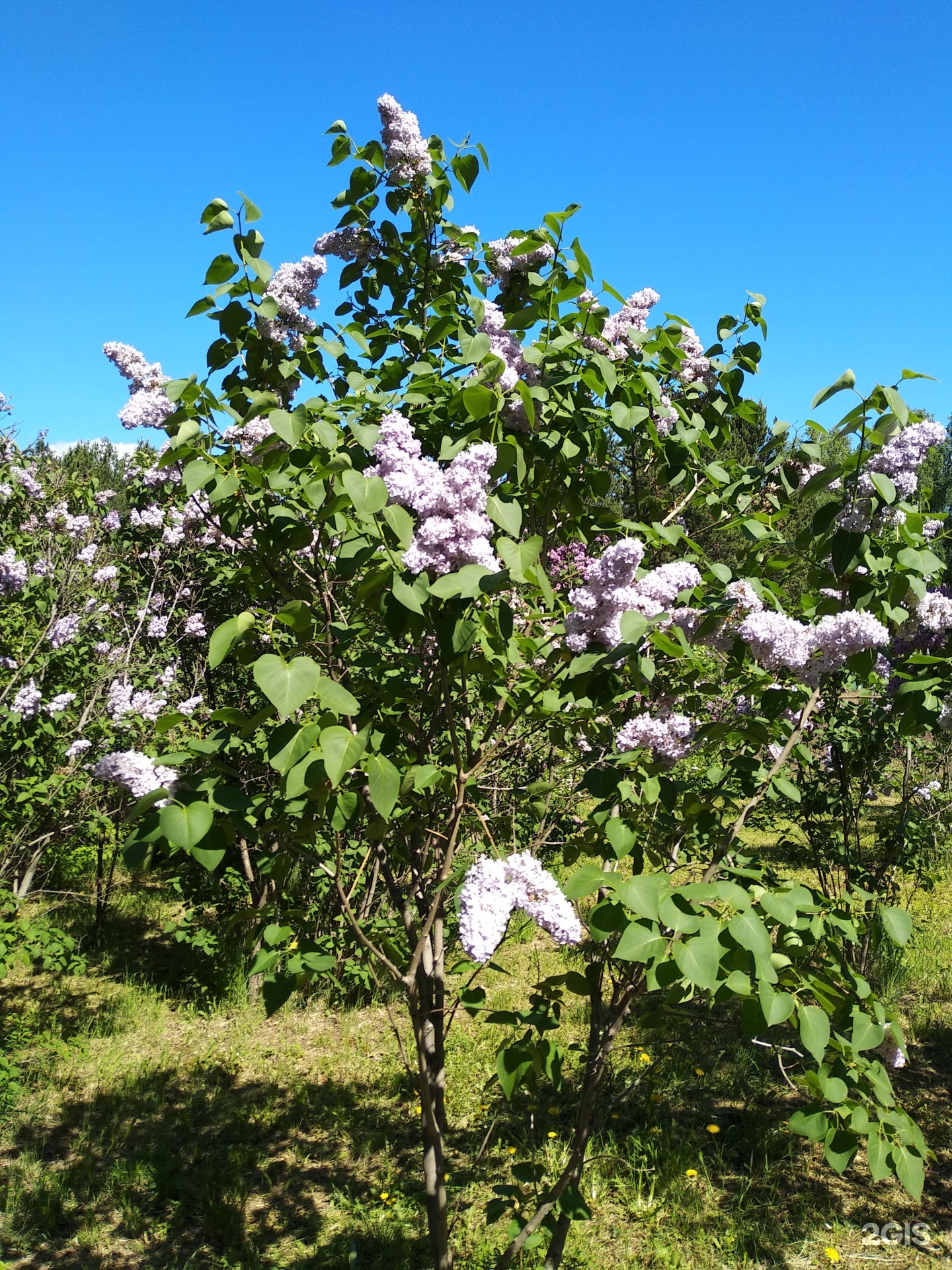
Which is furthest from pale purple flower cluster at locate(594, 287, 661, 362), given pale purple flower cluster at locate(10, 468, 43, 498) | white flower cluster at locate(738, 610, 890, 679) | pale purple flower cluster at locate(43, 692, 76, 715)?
pale purple flower cluster at locate(10, 468, 43, 498)

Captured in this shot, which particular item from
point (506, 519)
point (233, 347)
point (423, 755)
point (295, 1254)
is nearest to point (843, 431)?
point (506, 519)

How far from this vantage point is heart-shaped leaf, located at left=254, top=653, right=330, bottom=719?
47.1 inches

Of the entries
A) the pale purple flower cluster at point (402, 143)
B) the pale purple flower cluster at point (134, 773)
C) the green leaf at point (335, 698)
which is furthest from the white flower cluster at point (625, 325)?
the pale purple flower cluster at point (134, 773)

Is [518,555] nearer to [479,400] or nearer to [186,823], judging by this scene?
[479,400]

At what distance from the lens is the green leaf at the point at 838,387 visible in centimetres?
149

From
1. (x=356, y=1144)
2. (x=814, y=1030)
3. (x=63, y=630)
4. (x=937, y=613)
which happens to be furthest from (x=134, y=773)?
(x=63, y=630)

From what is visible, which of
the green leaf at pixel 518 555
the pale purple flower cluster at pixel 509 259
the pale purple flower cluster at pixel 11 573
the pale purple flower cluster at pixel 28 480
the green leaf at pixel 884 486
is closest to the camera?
the green leaf at pixel 518 555

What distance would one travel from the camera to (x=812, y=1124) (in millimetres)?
1576

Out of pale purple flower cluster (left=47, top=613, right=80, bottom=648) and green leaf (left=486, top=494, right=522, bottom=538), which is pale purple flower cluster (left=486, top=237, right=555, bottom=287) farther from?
pale purple flower cluster (left=47, top=613, right=80, bottom=648)

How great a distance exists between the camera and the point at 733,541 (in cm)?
1432

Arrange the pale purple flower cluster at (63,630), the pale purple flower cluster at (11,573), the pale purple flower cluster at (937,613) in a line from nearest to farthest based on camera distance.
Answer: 1. the pale purple flower cluster at (937,613)
2. the pale purple flower cluster at (63,630)
3. the pale purple flower cluster at (11,573)

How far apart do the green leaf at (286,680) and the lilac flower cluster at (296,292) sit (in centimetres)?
120

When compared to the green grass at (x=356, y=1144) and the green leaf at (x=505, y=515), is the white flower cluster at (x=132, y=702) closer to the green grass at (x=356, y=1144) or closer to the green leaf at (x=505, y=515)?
the green grass at (x=356, y=1144)

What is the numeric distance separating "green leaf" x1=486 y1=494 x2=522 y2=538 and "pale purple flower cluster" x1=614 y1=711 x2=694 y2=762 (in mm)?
610
